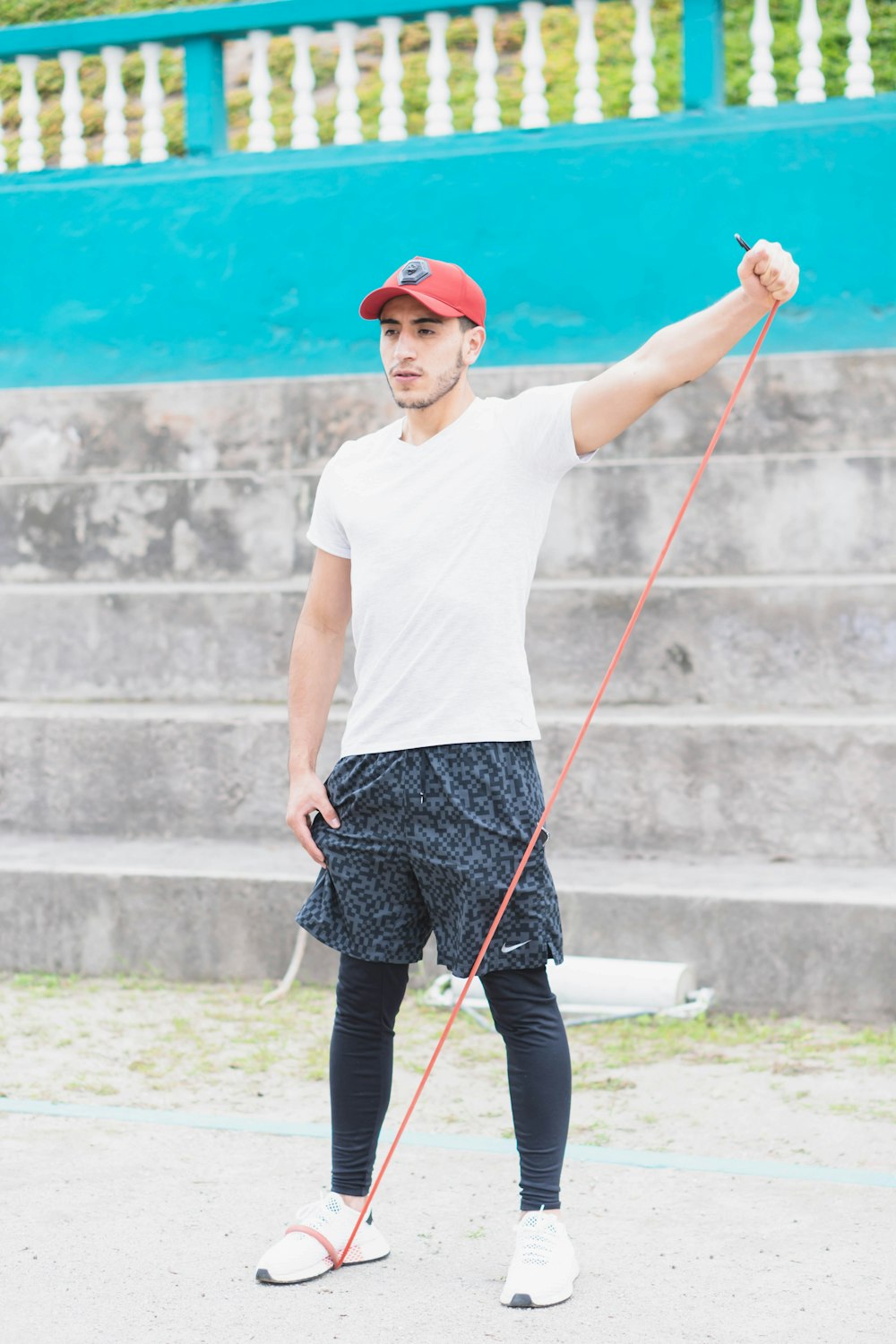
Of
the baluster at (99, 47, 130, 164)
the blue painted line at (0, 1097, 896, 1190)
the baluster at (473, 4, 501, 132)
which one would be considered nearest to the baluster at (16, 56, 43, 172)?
the baluster at (99, 47, 130, 164)

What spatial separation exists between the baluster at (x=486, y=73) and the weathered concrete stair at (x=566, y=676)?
52.2 inches

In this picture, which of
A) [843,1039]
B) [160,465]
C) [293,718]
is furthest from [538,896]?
[160,465]

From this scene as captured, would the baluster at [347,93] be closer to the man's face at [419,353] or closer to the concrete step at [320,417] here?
the concrete step at [320,417]

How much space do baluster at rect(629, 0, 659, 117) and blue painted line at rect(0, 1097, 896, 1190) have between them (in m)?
4.96

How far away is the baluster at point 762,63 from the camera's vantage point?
7207 millimetres

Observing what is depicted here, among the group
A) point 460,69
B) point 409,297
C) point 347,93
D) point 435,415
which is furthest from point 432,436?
point 460,69

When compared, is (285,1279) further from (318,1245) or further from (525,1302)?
(525,1302)

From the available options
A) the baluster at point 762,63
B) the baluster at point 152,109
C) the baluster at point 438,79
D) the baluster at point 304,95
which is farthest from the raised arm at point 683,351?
the baluster at point 152,109

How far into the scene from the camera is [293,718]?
3371 mm

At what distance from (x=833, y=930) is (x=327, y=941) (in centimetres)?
229

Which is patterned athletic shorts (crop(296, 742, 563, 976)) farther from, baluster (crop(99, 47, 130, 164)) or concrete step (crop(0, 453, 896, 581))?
baluster (crop(99, 47, 130, 164))

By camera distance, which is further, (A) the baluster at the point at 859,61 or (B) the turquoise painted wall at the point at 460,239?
(A) the baluster at the point at 859,61

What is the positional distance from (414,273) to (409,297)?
0.04 metres

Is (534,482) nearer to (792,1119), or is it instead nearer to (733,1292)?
(733,1292)
